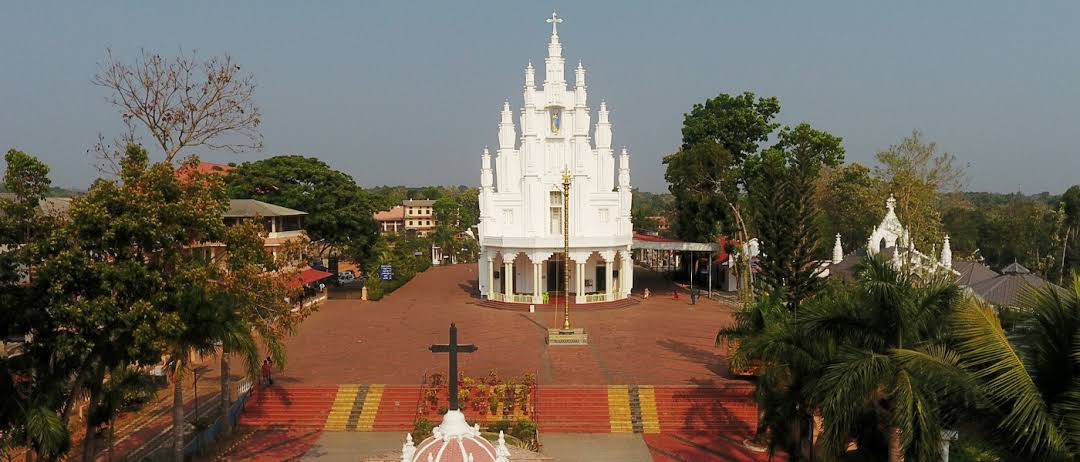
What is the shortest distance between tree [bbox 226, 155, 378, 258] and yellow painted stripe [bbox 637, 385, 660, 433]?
88.9 ft

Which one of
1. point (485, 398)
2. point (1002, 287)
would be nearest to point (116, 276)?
point (485, 398)

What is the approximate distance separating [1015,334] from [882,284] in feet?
8.05

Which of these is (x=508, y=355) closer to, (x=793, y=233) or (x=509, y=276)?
(x=793, y=233)

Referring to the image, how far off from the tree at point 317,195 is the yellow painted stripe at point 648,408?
2708cm

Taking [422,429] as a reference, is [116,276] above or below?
above

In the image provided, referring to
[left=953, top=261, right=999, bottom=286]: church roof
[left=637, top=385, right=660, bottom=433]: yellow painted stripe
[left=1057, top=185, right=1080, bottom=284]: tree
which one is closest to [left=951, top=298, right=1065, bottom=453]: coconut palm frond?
[left=637, top=385, right=660, bottom=433]: yellow painted stripe

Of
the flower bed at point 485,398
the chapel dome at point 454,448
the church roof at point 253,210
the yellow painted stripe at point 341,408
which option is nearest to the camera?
the chapel dome at point 454,448

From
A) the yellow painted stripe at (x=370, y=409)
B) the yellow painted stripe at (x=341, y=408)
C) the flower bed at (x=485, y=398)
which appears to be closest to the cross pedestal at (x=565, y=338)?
the flower bed at (x=485, y=398)

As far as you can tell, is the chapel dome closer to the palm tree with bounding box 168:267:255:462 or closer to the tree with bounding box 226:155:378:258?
the palm tree with bounding box 168:267:255:462

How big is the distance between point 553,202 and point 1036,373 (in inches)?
1377

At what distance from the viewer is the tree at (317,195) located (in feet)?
149

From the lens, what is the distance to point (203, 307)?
1348 centimetres

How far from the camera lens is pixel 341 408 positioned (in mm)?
21766

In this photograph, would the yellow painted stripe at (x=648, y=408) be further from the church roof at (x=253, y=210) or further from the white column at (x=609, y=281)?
the church roof at (x=253, y=210)
